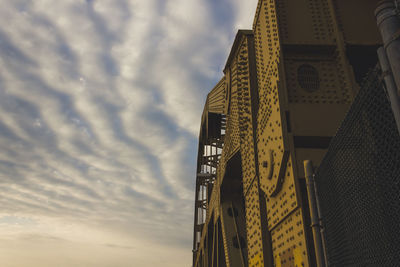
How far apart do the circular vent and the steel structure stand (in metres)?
0.02

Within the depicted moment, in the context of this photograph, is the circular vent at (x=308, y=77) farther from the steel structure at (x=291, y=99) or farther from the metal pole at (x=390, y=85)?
the metal pole at (x=390, y=85)

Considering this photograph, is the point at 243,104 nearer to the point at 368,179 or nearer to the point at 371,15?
the point at 371,15

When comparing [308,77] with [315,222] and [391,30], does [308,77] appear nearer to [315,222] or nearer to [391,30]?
[315,222]

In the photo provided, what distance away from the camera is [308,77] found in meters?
5.30

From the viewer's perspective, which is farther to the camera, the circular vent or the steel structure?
the circular vent

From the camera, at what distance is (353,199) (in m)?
2.47

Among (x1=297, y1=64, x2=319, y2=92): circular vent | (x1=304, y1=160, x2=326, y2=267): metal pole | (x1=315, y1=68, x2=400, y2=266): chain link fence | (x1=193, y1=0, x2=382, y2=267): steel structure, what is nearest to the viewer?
(x1=315, y1=68, x2=400, y2=266): chain link fence

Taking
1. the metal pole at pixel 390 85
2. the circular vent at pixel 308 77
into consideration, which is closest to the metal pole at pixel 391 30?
the metal pole at pixel 390 85

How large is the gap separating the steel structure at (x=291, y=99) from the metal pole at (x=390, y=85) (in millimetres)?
2005

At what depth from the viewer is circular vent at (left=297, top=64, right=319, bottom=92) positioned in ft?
16.9

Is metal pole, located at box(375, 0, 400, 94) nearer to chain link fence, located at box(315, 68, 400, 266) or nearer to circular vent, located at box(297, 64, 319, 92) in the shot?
chain link fence, located at box(315, 68, 400, 266)

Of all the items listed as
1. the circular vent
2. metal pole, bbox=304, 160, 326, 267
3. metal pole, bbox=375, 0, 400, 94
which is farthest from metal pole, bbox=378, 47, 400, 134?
the circular vent

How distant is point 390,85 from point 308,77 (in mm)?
3846

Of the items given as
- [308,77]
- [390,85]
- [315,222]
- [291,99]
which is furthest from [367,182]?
[308,77]
